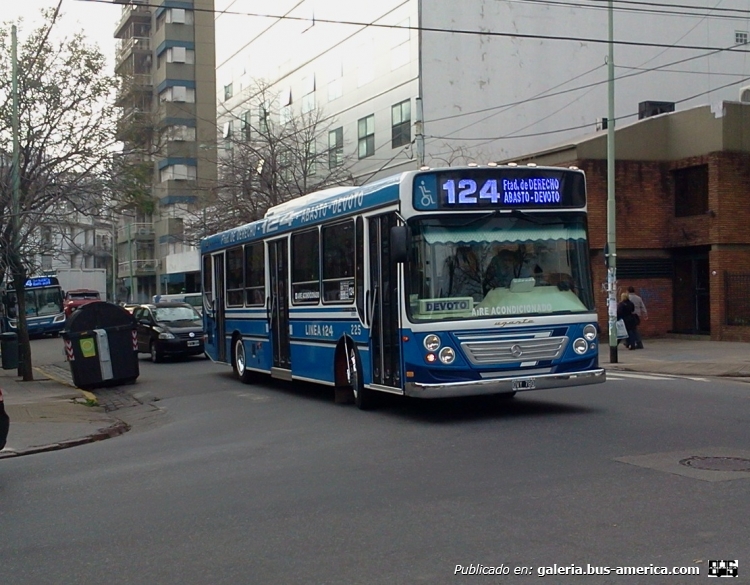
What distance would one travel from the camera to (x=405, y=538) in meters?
6.71

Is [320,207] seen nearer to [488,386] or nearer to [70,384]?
[488,386]

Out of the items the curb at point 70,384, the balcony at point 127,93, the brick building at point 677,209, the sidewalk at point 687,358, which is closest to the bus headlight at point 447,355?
the sidewalk at point 687,358

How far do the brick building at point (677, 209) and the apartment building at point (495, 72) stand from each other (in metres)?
7.13

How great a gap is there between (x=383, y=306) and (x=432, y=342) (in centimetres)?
116

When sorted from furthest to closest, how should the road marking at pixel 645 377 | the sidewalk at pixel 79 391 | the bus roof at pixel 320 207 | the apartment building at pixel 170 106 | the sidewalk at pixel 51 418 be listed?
1. the apartment building at pixel 170 106
2. the road marking at pixel 645 377
3. the sidewalk at pixel 79 391
4. the sidewalk at pixel 51 418
5. the bus roof at pixel 320 207

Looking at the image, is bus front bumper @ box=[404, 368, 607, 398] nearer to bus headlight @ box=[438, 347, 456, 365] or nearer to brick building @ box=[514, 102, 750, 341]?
bus headlight @ box=[438, 347, 456, 365]

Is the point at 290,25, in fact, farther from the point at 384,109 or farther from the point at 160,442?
the point at 160,442

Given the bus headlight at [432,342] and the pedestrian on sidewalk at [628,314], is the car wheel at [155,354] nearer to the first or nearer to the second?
the pedestrian on sidewalk at [628,314]

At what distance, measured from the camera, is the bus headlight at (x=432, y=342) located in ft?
39.1

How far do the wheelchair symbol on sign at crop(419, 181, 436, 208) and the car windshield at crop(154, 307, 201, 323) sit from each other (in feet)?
57.2

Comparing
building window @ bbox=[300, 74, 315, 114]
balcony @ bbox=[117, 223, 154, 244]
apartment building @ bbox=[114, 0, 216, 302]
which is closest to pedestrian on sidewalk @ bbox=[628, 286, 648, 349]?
building window @ bbox=[300, 74, 315, 114]

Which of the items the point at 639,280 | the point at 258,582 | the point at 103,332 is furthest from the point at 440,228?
the point at 639,280

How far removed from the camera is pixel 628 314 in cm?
2623

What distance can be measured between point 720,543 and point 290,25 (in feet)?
147
